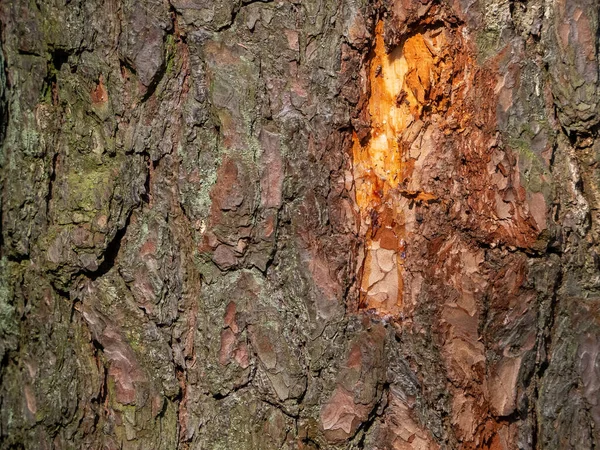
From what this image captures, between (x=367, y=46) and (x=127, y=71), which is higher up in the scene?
(x=367, y=46)

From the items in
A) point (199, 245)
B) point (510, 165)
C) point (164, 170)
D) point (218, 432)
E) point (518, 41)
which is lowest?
point (218, 432)

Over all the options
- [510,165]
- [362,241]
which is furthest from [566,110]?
[362,241]

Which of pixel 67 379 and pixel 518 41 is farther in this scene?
pixel 67 379

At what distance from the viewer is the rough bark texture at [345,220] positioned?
161 cm

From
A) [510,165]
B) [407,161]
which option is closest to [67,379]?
[407,161]

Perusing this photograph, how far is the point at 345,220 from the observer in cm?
164

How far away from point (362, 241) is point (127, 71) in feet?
2.18

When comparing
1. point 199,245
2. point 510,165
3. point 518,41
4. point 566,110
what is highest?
point 518,41

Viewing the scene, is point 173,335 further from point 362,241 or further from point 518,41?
point 518,41

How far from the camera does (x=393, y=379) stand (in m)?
1.64

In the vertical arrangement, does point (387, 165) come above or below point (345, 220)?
above

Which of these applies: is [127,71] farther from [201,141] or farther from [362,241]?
[362,241]

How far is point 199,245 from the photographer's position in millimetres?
1659

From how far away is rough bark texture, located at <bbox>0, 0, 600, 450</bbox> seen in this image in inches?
63.2
